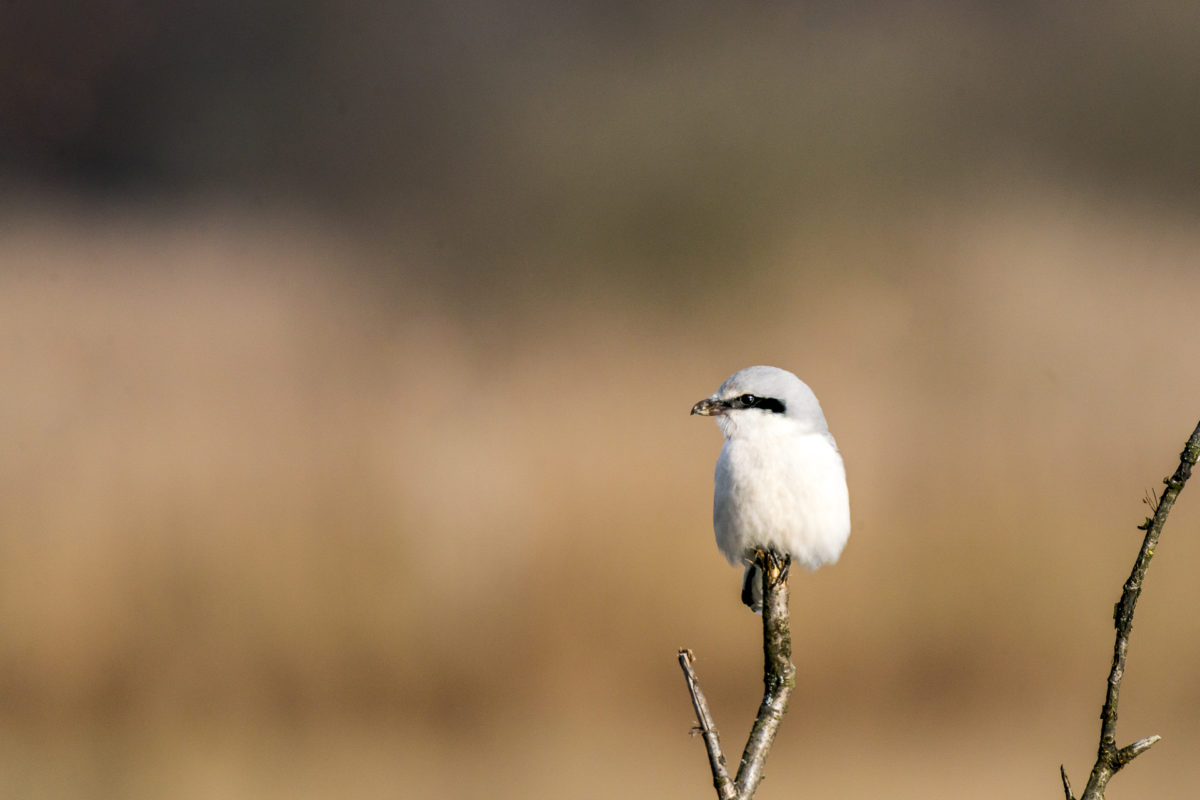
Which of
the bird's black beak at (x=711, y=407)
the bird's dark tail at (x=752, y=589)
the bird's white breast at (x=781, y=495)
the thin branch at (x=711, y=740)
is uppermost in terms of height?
the bird's black beak at (x=711, y=407)

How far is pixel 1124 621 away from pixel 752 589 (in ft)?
2.45

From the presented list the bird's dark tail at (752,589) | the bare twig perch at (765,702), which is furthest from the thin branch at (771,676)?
the bird's dark tail at (752,589)

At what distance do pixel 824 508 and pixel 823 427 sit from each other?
100 mm

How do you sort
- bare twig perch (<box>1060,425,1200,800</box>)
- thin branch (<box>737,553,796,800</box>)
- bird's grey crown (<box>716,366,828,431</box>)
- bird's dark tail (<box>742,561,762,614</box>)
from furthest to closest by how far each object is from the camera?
bird's dark tail (<box>742,561,762,614</box>) < bird's grey crown (<box>716,366,828,431</box>) < thin branch (<box>737,553,796,800</box>) < bare twig perch (<box>1060,425,1200,800</box>)

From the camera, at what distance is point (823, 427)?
1.21m

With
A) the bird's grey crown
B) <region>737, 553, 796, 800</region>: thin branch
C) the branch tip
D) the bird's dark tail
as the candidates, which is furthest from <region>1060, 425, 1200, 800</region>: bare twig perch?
the bird's dark tail

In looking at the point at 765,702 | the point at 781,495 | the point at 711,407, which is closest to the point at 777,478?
the point at 781,495

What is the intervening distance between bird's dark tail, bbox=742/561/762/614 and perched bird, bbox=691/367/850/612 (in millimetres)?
128

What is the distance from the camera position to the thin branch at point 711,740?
0.71 meters

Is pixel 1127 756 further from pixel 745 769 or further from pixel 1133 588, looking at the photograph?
pixel 745 769

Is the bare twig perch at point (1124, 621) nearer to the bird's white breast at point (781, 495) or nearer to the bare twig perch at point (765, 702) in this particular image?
the bare twig perch at point (765, 702)

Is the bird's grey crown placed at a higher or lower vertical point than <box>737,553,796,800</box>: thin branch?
higher

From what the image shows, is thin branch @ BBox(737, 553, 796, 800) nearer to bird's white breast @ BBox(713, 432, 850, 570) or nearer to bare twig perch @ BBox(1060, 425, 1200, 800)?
bird's white breast @ BBox(713, 432, 850, 570)

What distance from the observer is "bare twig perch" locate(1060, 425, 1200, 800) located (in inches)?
24.4
